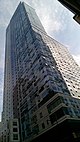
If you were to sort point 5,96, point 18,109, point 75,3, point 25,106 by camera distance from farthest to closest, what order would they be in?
point 5,96, point 18,109, point 25,106, point 75,3

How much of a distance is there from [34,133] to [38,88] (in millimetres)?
11776

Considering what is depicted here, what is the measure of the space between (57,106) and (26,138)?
14.3 metres

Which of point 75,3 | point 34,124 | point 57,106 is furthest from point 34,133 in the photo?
point 75,3

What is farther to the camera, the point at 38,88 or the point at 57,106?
the point at 38,88

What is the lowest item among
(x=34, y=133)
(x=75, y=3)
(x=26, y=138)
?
(x=26, y=138)

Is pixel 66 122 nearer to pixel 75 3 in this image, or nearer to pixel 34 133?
pixel 34 133

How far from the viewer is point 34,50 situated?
55406mm

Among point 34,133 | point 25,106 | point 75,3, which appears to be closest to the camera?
point 75,3

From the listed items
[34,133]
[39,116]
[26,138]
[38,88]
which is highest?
[38,88]

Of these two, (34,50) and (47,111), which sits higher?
(34,50)

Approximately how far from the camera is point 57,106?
3192cm

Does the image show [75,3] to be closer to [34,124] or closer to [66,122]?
[66,122]

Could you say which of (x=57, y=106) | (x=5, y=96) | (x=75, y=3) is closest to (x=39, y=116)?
(x=57, y=106)

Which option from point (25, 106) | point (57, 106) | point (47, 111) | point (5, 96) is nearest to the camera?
point (57, 106)
